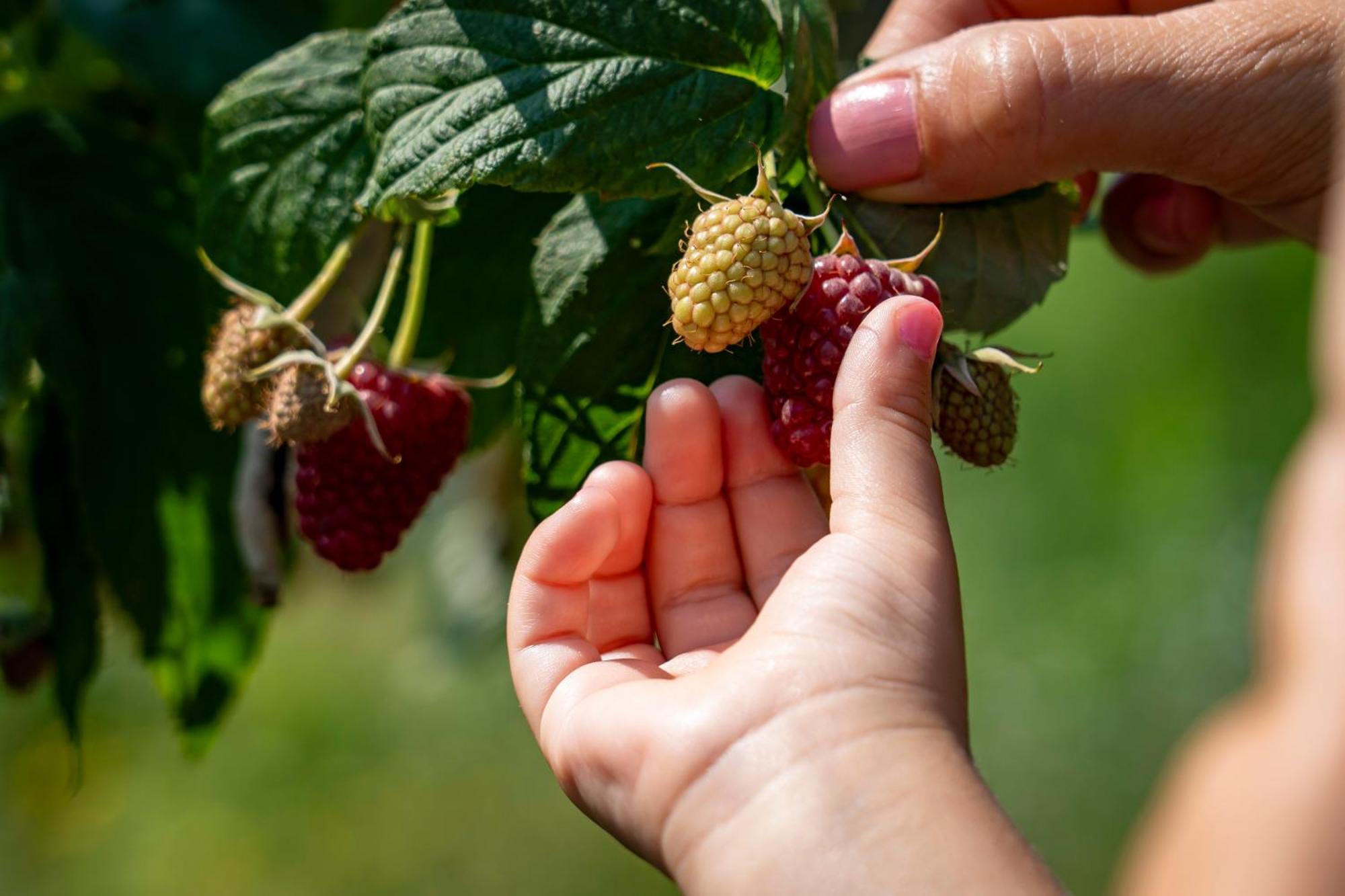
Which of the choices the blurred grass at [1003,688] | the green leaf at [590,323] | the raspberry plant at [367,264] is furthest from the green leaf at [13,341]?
the blurred grass at [1003,688]

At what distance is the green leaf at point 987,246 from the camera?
70cm

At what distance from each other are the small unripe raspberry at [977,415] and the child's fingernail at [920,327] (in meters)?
0.06

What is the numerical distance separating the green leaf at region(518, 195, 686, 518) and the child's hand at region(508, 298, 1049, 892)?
0.06 m

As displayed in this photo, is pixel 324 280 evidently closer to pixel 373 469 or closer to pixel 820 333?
pixel 373 469

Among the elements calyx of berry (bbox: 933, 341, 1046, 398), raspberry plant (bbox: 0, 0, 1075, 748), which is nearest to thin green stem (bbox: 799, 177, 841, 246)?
raspberry plant (bbox: 0, 0, 1075, 748)

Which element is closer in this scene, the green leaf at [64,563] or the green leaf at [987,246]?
the green leaf at [987,246]

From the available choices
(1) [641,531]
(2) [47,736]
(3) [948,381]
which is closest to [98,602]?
(1) [641,531]

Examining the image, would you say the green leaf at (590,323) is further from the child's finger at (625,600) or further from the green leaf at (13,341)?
the green leaf at (13,341)

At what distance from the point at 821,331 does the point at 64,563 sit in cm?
71

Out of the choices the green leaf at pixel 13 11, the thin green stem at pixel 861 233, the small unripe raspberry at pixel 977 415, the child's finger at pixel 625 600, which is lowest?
the child's finger at pixel 625 600

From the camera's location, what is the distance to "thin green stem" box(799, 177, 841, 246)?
2.36ft

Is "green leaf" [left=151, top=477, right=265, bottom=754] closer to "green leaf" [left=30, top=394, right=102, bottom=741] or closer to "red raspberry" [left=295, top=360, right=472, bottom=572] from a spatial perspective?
"green leaf" [left=30, top=394, right=102, bottom=741]

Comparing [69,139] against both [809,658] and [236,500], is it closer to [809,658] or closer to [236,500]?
[236,500]

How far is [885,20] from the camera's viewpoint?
0.90 m
